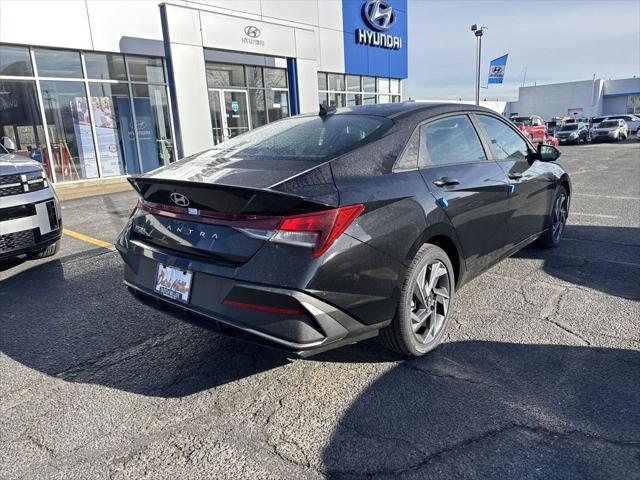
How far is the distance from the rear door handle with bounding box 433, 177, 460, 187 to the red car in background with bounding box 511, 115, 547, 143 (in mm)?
24551

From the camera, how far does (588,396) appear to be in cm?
255

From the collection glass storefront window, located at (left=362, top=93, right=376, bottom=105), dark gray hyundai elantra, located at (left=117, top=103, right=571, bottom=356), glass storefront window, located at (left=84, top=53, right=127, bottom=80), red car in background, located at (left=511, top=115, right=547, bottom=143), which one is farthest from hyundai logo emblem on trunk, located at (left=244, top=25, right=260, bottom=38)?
red car in background, located at (left=511, top=115, right=547, bottom=143)

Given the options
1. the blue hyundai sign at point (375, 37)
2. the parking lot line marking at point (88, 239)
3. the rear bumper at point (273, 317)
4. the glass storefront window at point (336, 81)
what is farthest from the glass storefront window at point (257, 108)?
the rear bumper at point (273, 317)

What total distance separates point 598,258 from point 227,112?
12907mm

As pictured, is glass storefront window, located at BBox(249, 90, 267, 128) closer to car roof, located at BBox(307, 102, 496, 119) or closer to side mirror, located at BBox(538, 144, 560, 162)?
side mirror, located at BBox(538, 144, 560, 162)

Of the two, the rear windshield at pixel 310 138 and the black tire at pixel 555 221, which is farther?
the black tire at pixel 555 221

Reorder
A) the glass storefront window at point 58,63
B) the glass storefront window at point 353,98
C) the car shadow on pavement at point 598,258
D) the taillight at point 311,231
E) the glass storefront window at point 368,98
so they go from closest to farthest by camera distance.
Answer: the taillight at point 311,231 < the car shadow on pavement at point 598,258 < the glass storefront window at point 58,63 < the glass storefront window at point 353,98 < the glass storefront window at point 368,98

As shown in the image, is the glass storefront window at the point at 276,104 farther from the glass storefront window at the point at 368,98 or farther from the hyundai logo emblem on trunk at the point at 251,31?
the glass storefront window at the point at 368,98

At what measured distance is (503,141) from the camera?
4195mm

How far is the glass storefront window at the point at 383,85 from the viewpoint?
855 inches

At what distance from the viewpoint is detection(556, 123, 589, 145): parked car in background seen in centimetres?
2795

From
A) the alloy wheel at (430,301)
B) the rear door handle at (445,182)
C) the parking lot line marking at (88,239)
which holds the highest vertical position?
the rear door handle at (445,182)

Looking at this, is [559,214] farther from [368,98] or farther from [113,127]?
[368,98]

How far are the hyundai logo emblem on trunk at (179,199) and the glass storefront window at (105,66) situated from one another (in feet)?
37.4
